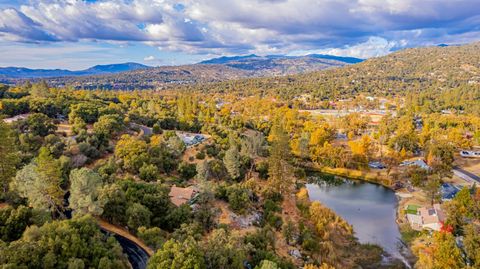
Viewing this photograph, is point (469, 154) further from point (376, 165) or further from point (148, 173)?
point (148, 173)

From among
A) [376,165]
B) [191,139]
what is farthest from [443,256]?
[191,139]

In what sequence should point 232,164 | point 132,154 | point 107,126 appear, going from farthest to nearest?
1. point 107,126
2. point 232,164
3. point 132,154

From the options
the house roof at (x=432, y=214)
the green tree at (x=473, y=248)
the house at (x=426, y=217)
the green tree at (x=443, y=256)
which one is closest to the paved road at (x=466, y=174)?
the house at (x=426, y=217)

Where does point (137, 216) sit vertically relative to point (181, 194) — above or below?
above

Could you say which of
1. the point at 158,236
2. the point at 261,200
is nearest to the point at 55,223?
the point at 158,236

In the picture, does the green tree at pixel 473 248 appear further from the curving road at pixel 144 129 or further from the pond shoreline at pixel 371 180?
the curving road at pixel 144 129
